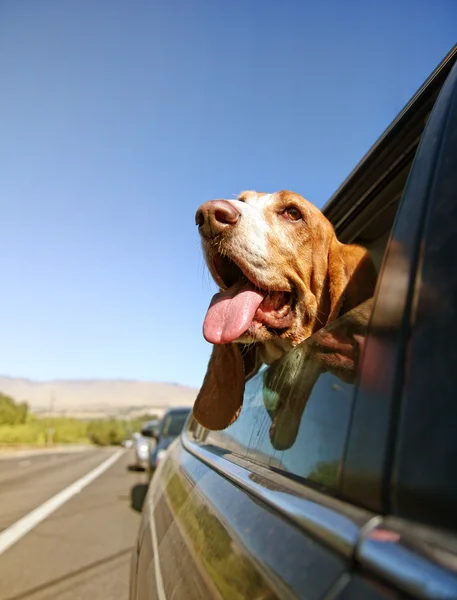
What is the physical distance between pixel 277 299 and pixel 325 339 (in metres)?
1.71

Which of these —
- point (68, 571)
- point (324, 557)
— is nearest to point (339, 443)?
point (324, 557)

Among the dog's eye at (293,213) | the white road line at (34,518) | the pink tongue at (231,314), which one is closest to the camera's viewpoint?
the pink tongue at (231,314)

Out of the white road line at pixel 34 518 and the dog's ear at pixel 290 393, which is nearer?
the dog's ear at pixel 290 393

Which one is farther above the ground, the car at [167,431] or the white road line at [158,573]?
the car at [167,431]

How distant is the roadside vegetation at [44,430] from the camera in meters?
69.6

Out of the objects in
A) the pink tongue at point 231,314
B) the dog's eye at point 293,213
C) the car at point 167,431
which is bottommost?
the car at point 167,431

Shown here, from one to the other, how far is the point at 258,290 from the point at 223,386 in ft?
1.73

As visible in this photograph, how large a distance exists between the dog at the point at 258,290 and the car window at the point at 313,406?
2.78 ft

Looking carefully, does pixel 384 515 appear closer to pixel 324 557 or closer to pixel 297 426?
pixel 324 557

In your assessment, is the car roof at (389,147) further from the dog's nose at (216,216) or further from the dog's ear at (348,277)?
the dog's nose at (216,216)

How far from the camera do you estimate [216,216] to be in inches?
120

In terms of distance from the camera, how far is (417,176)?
1.15 meters

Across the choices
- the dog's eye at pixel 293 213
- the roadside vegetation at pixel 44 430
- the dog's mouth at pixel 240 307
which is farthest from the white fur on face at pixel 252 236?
the roadside vegetation at pixel 44 430

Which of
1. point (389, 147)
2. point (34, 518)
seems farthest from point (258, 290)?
point (34, 518)
